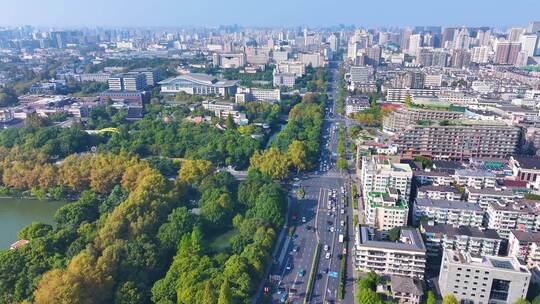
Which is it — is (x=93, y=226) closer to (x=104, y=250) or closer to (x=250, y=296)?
(x=104, y=250)

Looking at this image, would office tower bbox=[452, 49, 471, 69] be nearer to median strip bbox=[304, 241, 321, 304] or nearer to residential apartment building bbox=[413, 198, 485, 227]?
residential apartment building bbox=[413, 198, 485, 227]

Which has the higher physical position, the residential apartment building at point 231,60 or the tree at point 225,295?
the residential apartment building at point 231,60

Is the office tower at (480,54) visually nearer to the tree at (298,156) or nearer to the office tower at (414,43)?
the office tower at (414,43)

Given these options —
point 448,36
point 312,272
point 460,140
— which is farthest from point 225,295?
point 448,36

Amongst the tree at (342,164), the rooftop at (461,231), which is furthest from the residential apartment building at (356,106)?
the rooftop at (461,231)

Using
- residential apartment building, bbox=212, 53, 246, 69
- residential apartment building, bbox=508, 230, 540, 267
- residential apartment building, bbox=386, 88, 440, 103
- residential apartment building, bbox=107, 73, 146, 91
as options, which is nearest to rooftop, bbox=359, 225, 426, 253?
residential apartment building, bbox=508, 230, 540, 267

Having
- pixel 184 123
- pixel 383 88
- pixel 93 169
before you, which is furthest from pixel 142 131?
pixel 383 88

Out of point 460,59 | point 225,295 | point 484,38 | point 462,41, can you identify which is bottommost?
point 225,295

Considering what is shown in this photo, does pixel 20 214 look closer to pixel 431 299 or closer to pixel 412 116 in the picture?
pixel 431 299
